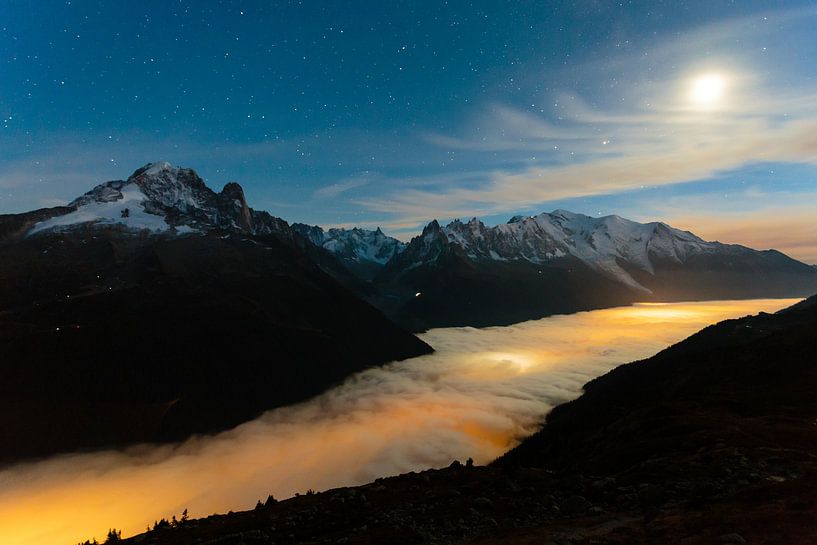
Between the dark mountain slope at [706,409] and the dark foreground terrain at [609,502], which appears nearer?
the dark foreground terrain at [609,502]

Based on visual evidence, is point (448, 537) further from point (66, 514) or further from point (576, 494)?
point (66, 514)

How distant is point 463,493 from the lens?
42625mm

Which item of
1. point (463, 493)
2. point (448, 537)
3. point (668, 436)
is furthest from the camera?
point (668, 436)

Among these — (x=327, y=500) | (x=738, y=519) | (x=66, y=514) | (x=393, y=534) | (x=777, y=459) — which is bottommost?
(x=66, y=514)

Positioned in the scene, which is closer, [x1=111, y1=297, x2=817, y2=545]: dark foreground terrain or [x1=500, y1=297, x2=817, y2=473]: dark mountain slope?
[x1=111, y1=297, x2=817, y2=545]: dark foreground terrain

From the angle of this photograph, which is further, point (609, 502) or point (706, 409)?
point (706, 409)

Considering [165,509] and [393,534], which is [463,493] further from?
[165,509]

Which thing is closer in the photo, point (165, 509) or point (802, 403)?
point (802, 403)

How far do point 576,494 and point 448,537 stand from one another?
1404cm

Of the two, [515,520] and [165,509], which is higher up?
[515,520]

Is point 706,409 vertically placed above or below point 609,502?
below

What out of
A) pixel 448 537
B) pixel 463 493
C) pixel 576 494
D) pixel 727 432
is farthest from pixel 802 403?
pixel 448 537

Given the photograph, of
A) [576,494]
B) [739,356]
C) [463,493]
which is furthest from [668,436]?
[739,356]

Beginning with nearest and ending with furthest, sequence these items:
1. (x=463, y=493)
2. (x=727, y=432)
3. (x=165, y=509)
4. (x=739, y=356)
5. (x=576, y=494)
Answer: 1. (x=576, y=494)
2. (x=463, y=493)
3. (x=727, y=432)
4. (x=739, y=356)
5. (x=165, y=509)
